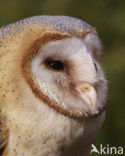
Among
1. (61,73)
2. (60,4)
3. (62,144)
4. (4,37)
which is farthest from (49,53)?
(60,4)

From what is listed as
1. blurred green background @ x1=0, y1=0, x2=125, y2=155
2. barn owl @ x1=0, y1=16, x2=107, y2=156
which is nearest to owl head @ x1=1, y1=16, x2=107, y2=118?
barn owl @ x1=0, y1=16, x2=107, y2=156

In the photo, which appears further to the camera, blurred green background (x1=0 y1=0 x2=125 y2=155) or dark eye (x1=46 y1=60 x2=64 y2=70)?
blurred green background (x1=0 y1=0 x2=125 y2=155)

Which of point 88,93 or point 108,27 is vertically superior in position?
point 108,27

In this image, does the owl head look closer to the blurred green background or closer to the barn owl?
the barn owl

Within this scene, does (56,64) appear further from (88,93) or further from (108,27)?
(108,27)

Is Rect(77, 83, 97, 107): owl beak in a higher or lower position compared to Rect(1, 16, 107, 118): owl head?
lower

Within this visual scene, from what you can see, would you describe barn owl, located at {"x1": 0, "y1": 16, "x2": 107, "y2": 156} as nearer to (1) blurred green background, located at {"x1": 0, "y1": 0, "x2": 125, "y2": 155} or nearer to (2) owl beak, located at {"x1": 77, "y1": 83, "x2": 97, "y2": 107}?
(2) owl beak, located at {"x1": 77, "y1": 83, "x2": 97, "y2": 107}

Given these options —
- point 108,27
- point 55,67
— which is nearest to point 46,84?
point 55,67
